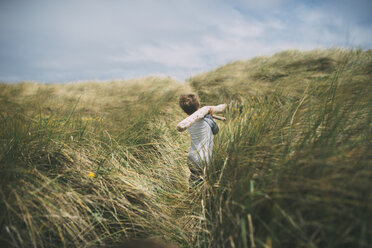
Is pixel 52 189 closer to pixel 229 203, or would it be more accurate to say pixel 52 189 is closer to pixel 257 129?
pixel 229 203

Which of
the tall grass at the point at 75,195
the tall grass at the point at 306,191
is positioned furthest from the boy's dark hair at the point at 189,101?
the tall grass at the point at 306,191

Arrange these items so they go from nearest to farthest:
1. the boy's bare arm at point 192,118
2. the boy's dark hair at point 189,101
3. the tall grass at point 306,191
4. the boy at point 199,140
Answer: the tall grass at point 306,191 < the boy's bare arm at point 192,118 < the boy at point 199,140 < the boy's dark hair at point 189,101

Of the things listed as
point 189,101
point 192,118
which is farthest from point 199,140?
point 189,101

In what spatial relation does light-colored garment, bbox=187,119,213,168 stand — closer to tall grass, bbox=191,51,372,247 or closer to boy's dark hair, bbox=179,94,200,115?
boy's dark hair, bbox=179,94,200,115

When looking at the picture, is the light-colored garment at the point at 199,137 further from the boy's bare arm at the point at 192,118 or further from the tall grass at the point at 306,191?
the tall grass at the point at 306,191

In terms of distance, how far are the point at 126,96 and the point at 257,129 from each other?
623cm

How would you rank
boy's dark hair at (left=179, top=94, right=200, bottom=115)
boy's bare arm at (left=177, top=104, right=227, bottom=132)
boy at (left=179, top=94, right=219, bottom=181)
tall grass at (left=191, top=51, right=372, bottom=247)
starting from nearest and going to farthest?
tall grass at (left=191, top=51, right=372, bottom=247)
boy's bare arm at (left=177, top=104, right=227, bottom=132)
boy at (left=179, top=94, right=219, bottom=181)
boy's dark hair at (left=179, top=94, right=200, bottom=115)

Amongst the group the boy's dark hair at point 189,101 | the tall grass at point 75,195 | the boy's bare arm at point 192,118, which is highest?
the boy's dark hair at point 189,101

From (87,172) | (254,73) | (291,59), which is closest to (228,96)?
(254,73)

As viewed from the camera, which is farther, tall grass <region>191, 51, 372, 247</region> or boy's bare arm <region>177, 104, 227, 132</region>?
boy's bare arm <region>177, 104, 227, 132</region>

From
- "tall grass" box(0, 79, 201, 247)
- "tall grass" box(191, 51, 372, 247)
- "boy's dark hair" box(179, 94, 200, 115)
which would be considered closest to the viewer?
"tall grass" box(191, 51, 372, 247)

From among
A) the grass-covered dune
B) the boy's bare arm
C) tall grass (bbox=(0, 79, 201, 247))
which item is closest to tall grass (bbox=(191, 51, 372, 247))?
the grass-covered dune

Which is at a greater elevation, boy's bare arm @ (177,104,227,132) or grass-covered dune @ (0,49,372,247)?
boy's bare arm @ (177,104,227,132)

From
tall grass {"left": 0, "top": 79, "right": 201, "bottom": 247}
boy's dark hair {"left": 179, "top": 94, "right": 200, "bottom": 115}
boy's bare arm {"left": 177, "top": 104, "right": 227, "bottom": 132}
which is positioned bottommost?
tall grass {"left": 0, "top": 79, "right": 201, "bottom": 247}
